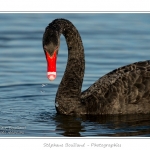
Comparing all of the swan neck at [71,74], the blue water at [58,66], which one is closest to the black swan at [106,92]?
the swan neck at [71,74]

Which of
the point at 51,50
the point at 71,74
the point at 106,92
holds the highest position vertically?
the point at 51,50

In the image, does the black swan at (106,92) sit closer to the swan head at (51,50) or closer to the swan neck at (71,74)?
the swan neck at (71,74)

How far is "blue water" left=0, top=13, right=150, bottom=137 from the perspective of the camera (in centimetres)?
806

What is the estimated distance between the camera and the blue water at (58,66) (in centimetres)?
806

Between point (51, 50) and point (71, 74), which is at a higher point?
point (51, 50)

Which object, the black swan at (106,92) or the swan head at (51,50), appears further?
the black swan at (106,92)

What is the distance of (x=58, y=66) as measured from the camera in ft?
36.6

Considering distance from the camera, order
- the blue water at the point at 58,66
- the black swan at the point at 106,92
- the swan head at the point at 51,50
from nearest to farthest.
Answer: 1. the swan head at the point at 51,50
2. the blue water at the point at 58,66
3. the black swan at the point at 106,92

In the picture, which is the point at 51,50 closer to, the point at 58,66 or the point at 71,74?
the point at 71,74

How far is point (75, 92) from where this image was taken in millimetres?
8773

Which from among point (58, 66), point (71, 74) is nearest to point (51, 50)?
point (71, 74)

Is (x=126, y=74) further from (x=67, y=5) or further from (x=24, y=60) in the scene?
(x=24, y=60)

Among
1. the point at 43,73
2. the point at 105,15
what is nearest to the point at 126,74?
the point at 43,73

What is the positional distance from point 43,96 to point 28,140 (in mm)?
2089
